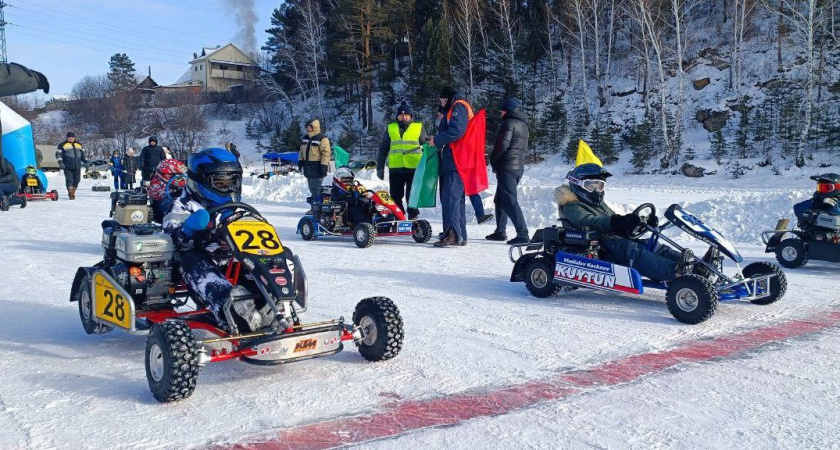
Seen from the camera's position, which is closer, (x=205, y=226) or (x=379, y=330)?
(x=379, y=330)

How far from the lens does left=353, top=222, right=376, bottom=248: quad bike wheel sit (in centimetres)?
964

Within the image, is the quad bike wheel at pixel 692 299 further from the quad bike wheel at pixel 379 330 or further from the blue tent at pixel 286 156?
the blue tent at pixel 286 156

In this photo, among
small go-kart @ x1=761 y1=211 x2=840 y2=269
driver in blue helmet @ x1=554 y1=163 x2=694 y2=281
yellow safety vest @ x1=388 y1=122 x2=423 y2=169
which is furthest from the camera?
yellow safety vest @ x1=388 y1=122 x2=423 y2=169

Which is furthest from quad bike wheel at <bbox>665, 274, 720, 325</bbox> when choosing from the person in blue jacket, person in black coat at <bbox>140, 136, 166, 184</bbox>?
the person in blue jacket

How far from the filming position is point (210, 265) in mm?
4445

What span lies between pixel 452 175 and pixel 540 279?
3.74 m

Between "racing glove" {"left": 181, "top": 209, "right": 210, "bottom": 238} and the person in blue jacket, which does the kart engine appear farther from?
the person in blue jacket

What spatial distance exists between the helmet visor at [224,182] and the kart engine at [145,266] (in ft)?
1.58

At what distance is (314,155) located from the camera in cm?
1291

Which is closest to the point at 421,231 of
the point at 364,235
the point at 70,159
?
the point at 364,235

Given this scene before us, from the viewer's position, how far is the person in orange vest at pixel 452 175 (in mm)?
9516

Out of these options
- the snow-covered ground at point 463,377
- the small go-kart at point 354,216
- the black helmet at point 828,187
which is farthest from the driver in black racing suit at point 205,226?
the black helmet at point 828,187

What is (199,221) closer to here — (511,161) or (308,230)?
(511,161)

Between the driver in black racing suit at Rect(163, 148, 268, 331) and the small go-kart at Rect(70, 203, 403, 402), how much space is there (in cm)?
5
